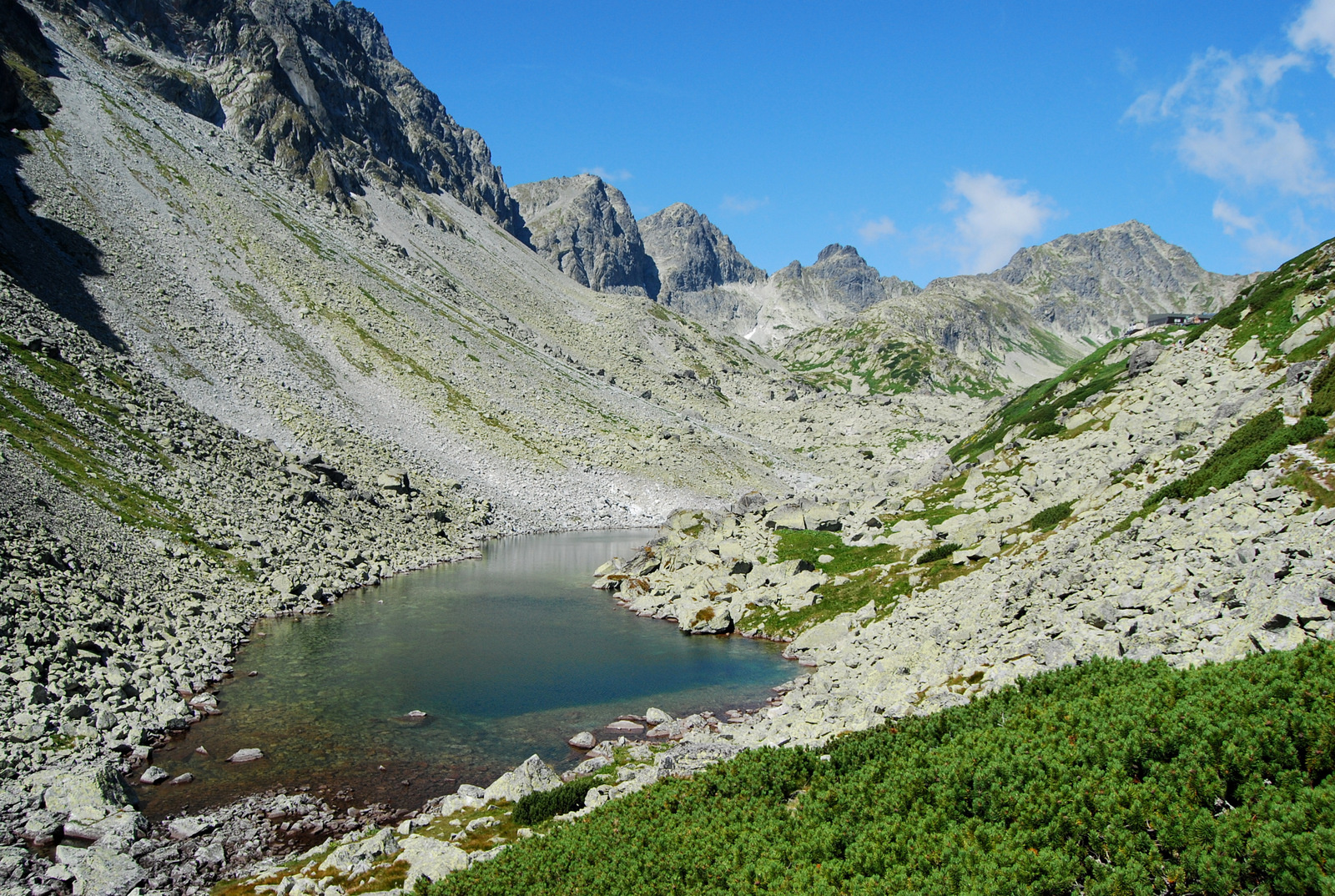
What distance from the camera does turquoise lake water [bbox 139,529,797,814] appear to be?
28.0 metres

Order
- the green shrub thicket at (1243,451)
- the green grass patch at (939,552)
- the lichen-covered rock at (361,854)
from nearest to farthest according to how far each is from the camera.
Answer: the lichen-covered rock at (361,854), the green shrub thicket at (1243,451), the green grass patch at (939,552)

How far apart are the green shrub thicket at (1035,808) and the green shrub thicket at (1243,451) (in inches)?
591

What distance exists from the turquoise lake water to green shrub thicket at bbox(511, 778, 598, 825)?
243 inches

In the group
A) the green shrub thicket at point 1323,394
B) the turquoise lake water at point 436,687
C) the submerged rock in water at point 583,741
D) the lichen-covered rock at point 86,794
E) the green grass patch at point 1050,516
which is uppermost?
the green shrub thicket at point 1323,394

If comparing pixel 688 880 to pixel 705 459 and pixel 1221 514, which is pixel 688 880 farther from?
pixel 705 459

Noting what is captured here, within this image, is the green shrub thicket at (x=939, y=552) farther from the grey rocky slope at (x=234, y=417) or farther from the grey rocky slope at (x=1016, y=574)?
the grey rocky slope at (x=234, y=417)

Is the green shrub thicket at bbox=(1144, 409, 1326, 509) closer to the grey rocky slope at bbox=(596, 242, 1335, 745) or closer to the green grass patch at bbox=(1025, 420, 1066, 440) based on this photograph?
the grey rocky slope at bbox=(596, 242, 1335, 745)

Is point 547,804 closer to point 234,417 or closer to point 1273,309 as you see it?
point 1273,309

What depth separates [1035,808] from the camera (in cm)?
1192

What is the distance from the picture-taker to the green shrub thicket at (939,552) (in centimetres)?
4484

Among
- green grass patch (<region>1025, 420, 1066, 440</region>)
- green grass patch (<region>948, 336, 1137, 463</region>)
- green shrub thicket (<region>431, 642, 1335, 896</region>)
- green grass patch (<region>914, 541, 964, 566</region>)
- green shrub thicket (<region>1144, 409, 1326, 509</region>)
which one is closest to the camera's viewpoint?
green shrub thicket (<region>431, 642, 1335, 896</region>)

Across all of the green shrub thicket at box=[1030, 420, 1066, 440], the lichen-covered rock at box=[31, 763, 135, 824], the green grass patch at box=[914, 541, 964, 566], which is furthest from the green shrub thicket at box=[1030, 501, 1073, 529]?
the lichen-covered rock at box=[31, 763, 135, 824]

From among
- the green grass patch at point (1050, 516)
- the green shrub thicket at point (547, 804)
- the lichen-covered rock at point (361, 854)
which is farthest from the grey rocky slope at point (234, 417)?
the green grass patch at point (1050, 516)

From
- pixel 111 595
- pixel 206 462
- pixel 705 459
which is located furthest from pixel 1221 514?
pixel 705 459
